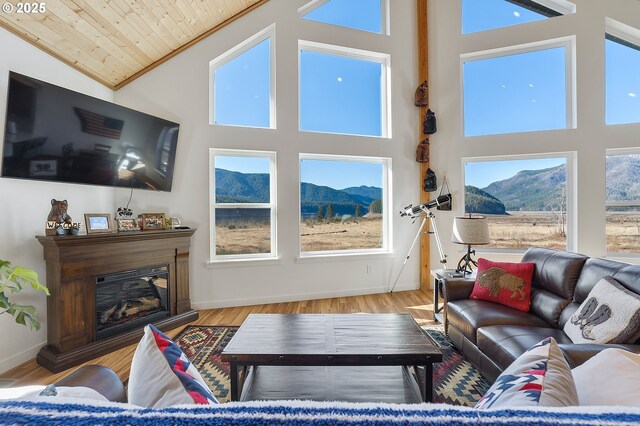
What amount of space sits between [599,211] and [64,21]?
6259mm

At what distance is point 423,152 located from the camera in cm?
419

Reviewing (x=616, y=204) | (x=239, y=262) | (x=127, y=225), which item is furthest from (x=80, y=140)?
(x=616, y=204)

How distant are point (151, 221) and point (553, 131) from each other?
5.27 metres

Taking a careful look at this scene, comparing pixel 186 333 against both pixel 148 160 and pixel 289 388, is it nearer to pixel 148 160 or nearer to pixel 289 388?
pixel 289 388

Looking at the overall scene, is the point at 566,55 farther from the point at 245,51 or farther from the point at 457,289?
the point at 245,51

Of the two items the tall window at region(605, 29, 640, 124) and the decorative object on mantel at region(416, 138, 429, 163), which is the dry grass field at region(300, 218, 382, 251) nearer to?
the decorative object on mantel at region(416, 138, 429, 163)

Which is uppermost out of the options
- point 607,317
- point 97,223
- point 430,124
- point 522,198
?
point 430,124

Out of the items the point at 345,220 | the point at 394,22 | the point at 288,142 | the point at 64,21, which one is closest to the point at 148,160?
the point at 64,21

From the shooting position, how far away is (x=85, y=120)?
251 cm

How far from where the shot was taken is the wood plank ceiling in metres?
2.27

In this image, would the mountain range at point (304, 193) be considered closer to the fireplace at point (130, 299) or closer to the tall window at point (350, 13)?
the fireplace at point (130, 299)

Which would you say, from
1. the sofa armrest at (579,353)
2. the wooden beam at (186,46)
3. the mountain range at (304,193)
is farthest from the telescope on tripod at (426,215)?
the wooden beam at (186,46)

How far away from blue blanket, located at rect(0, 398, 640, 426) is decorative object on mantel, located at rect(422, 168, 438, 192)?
389 cm
